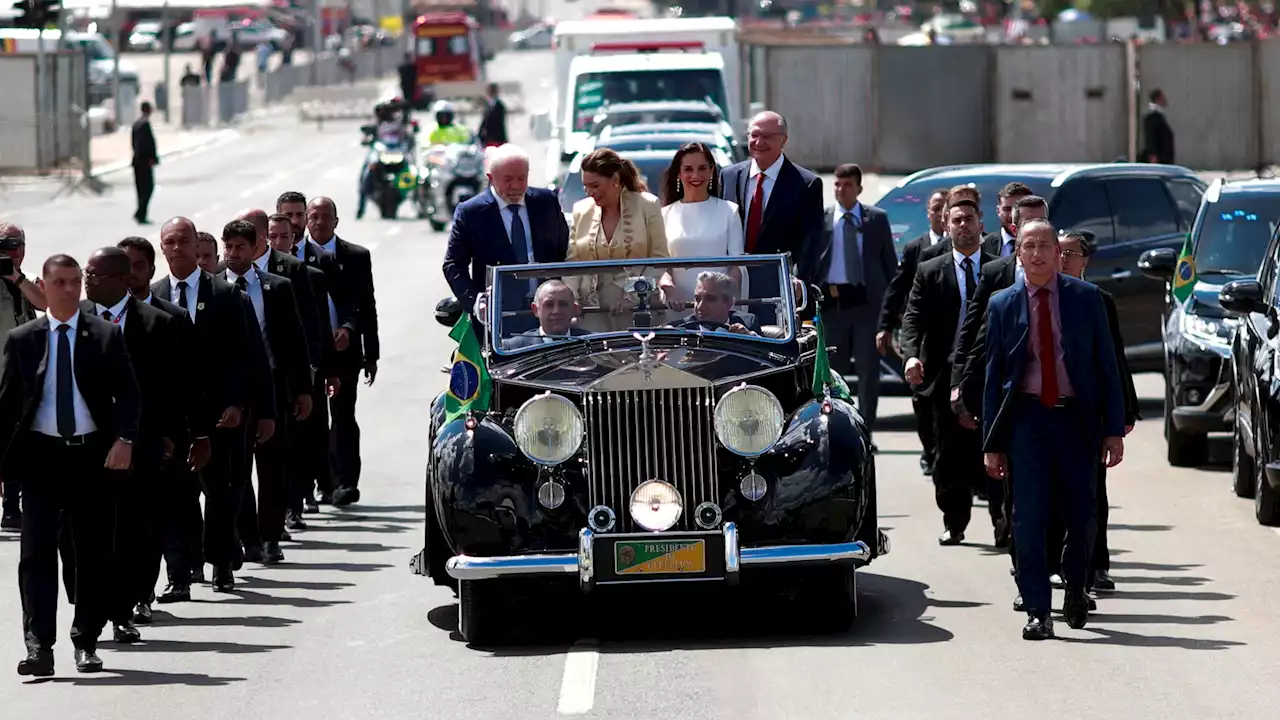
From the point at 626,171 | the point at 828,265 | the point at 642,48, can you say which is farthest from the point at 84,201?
the point at 626,171

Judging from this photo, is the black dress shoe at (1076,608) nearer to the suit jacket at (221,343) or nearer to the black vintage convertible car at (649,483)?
the black vintage convertible car at (649,483)

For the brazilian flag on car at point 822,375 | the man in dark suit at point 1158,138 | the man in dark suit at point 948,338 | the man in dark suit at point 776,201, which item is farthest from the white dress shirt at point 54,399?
the man in dark suit at point 1158,138

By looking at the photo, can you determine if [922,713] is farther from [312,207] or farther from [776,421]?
[312,207]

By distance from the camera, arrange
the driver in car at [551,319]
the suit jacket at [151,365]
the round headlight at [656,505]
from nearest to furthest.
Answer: the round headlight at [656,505] < the suit jacket at [151,365] < the driver in car at [551,319]

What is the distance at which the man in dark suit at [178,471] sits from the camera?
36.3 ft

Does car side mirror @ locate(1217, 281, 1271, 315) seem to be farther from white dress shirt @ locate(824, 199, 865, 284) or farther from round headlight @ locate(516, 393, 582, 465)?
round headlight @ locate(516, 393, 582, 465)

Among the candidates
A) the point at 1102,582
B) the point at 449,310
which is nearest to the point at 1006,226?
the point at 1102,582

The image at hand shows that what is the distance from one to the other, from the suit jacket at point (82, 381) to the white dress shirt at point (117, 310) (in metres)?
0.42

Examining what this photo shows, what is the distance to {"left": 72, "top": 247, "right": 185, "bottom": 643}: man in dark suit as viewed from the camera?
1039 cm

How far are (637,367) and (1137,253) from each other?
931cm

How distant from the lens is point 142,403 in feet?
34.7

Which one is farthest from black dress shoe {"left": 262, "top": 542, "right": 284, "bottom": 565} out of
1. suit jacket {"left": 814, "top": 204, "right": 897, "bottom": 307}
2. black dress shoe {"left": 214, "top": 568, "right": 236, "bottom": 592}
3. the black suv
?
the black suv

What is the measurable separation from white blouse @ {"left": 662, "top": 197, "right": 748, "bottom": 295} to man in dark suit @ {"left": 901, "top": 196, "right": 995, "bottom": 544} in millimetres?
1218

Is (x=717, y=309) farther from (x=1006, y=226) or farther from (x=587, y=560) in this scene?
(x=1006, y=226)
